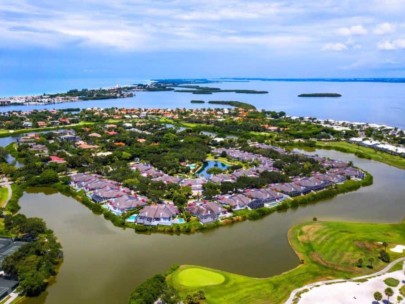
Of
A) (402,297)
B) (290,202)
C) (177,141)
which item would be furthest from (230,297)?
(177,141)

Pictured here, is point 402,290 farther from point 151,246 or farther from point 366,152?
point 366,152

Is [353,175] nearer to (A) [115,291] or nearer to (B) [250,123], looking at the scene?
(A) [115,291]

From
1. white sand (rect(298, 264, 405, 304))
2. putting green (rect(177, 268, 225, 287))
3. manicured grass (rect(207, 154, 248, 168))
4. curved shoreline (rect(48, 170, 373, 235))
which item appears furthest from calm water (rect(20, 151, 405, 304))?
manicured grass (rect(207, 154, 248, 168))

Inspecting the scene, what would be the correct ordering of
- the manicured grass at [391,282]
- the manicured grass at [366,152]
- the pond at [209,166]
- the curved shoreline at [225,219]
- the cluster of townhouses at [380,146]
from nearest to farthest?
the manicured grass at [391,282] → the curved shoreline at [225,219] → the pond at [209,166] → the manicured grass at [366,152] → the cluster of townhouses at [380,146]

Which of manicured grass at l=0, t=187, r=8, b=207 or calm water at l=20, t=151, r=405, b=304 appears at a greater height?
manicured grass at l=0, t=187, r=8, b=207

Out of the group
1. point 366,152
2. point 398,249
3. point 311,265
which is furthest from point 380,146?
point 311,265

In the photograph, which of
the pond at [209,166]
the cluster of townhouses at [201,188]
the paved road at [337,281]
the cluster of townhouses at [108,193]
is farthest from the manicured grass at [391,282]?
the pond at [209,166]

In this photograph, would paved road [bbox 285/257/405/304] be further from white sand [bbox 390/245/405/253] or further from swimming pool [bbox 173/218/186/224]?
swimming pool [bbox 173/218/186/224]

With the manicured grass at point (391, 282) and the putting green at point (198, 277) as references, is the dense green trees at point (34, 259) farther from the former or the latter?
the manicured grass at point (391, 282)
